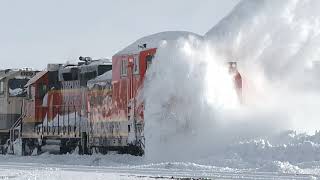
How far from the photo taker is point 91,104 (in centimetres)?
2327

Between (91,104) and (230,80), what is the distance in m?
6.22

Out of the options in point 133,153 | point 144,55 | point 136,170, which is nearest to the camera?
point 136,170

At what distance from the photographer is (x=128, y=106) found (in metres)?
20.3

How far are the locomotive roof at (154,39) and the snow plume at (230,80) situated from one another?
1.29 feet

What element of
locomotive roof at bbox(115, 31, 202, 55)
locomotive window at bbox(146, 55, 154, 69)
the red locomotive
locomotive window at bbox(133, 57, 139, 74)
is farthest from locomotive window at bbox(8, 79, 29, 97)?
locomotive window at bbox(146, 55, 154, 69)

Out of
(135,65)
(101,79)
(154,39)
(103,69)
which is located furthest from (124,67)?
(103,69)

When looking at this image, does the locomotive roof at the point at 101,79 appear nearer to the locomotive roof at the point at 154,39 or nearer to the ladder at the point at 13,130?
the locomotive roof at the point at 154,39

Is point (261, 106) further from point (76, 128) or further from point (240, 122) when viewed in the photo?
point (76, 128)

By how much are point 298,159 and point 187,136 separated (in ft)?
11.2

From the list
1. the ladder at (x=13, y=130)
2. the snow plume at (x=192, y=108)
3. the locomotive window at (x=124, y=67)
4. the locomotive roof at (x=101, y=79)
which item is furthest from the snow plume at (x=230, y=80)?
the ladder at (x=13, y=130)

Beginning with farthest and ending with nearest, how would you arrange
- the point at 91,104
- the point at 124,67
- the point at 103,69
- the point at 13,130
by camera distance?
1. the point at 13,130
2. the point at 103,69
3. the point at 91,104
4. the point at 124,67

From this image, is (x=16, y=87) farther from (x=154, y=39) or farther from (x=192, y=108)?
(x=192, y=108)

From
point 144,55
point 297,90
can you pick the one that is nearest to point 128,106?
point 144,55

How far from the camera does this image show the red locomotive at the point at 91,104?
19844mm
